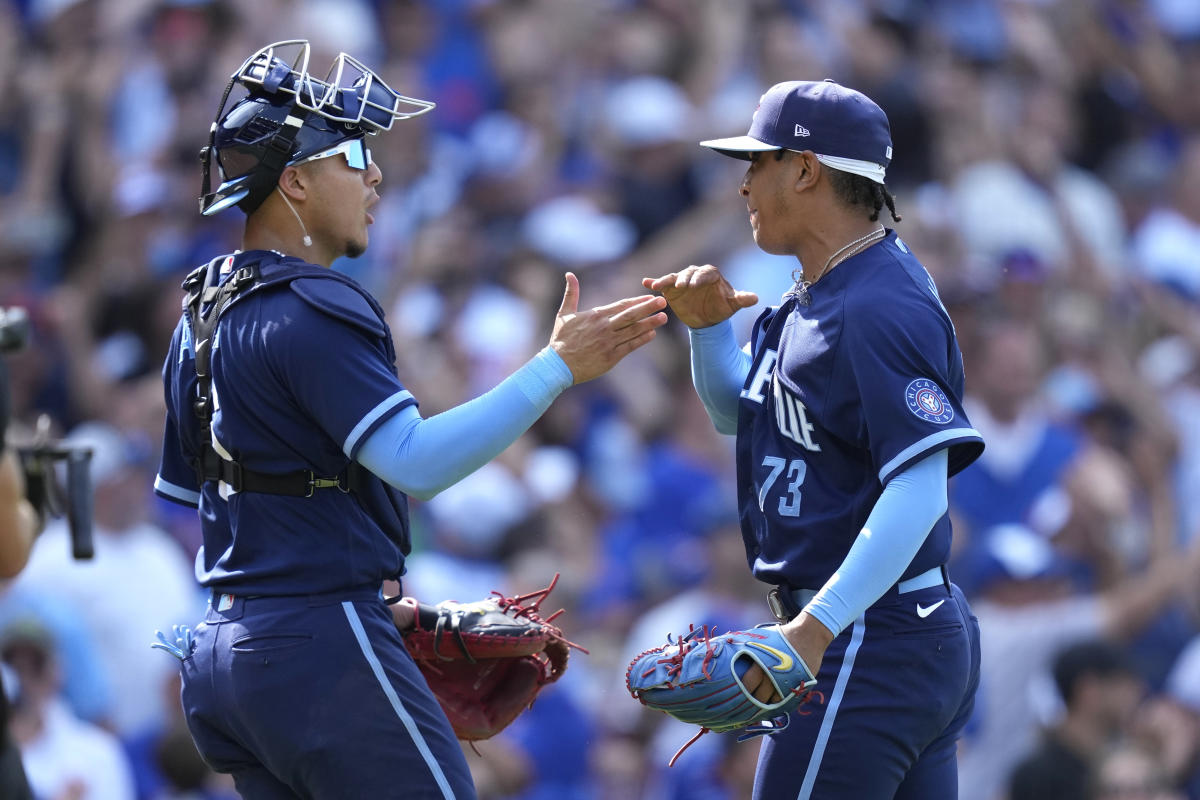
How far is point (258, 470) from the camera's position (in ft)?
11.6

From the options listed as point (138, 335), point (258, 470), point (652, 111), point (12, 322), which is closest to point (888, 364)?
point (258, 470)

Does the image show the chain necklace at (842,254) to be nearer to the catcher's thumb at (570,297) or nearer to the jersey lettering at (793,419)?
the jersey lettering at (793,419)

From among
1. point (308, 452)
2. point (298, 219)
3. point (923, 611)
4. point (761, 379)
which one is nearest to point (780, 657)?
point (923, 611)

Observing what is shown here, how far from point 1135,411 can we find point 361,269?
431 cm

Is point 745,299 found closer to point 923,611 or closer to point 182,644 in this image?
point 923,611

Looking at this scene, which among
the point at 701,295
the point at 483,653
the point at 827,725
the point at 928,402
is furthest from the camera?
the point at 701,295

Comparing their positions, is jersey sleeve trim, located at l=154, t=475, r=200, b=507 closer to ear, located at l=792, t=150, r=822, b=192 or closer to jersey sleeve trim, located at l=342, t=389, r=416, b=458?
jersey sleeve trim, located at l=342, t=389, r=416, b=458

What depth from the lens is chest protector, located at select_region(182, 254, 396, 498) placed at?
3.54 meters

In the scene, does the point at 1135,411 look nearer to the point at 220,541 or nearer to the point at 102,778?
the point at 102,778

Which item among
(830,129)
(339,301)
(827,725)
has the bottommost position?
(827,725)

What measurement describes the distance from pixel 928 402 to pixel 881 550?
345 millimetres

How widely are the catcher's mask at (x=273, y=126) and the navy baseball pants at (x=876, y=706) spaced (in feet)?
5.41

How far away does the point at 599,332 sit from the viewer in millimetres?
3660

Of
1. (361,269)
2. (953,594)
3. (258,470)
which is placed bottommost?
(361,269)
